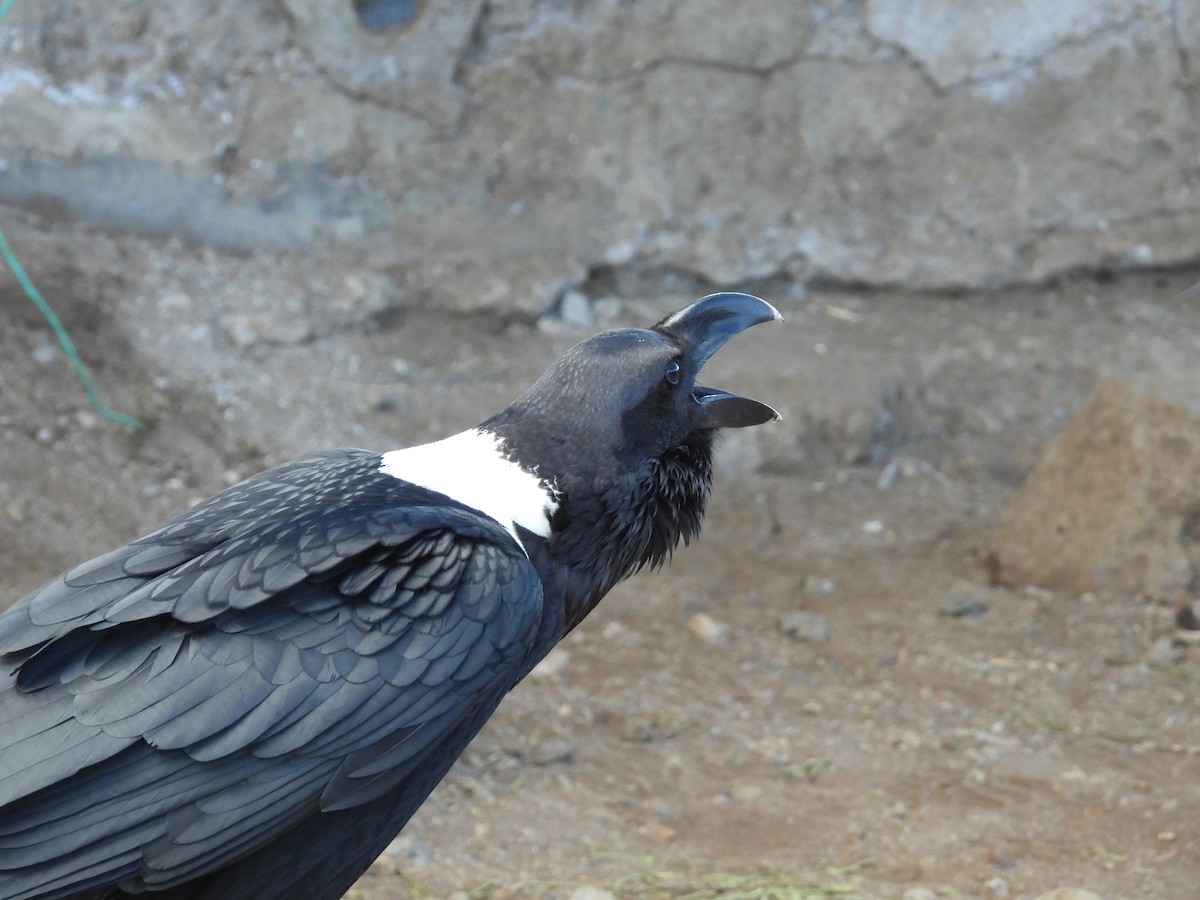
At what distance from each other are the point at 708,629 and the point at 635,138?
→ 221 centimetres

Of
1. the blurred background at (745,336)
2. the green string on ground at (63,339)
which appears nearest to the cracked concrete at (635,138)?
the blurred background at (745,336)

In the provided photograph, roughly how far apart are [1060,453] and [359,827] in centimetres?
309

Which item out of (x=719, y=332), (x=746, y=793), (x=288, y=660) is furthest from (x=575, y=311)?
(x=288, y=660)

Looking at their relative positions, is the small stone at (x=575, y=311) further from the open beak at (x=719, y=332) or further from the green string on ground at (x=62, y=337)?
the open beak at (x=719, y=332)

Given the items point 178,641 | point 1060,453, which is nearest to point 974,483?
point 1060,453

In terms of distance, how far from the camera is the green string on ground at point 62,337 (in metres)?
4.92

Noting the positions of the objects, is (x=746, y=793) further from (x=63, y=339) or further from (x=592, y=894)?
(x=63, y=339)

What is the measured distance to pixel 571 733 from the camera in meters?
3.92

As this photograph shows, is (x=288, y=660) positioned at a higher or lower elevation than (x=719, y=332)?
lower

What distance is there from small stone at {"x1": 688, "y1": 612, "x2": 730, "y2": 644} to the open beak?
153 cm

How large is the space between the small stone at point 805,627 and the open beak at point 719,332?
157 cm

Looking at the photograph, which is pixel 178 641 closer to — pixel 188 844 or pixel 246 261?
pixel 188 844

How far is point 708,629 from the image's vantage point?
4.48 meters

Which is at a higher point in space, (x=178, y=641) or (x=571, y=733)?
(x=178, y=641)
